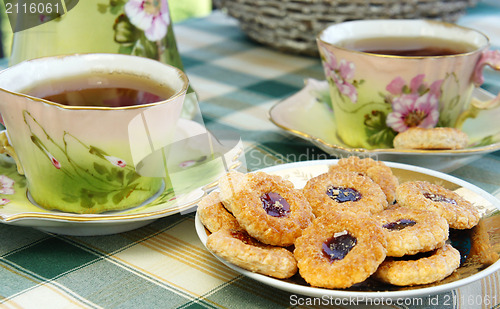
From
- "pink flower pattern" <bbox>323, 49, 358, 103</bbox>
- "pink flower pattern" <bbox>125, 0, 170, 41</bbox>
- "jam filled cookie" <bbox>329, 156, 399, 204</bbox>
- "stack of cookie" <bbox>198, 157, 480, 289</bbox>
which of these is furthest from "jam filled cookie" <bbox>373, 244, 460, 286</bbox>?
"pink flower pattern" <bbox>125, 0, 170, 41</bbox>

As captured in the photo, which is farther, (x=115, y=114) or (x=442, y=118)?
(x=442, y=118)

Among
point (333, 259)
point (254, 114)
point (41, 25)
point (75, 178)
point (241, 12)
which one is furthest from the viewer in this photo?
point (241, 12)

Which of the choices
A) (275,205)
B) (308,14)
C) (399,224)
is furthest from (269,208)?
(308,14)

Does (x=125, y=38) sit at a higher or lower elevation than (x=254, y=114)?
higher

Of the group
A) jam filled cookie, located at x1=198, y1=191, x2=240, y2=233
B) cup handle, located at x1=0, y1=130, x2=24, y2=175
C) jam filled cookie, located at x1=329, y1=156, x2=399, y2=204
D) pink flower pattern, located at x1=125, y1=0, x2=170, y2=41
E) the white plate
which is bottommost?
the white plate

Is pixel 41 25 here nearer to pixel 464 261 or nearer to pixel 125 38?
pixel 125 38

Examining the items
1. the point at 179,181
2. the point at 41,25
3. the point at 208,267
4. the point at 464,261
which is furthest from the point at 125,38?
the point at 464,261

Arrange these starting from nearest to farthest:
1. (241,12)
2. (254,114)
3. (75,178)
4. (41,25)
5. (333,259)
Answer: (333,259) → (75,178) → (41,25) → (254,114) → (241,12)

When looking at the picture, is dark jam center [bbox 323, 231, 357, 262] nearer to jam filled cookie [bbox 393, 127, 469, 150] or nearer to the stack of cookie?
the stack of cookie
